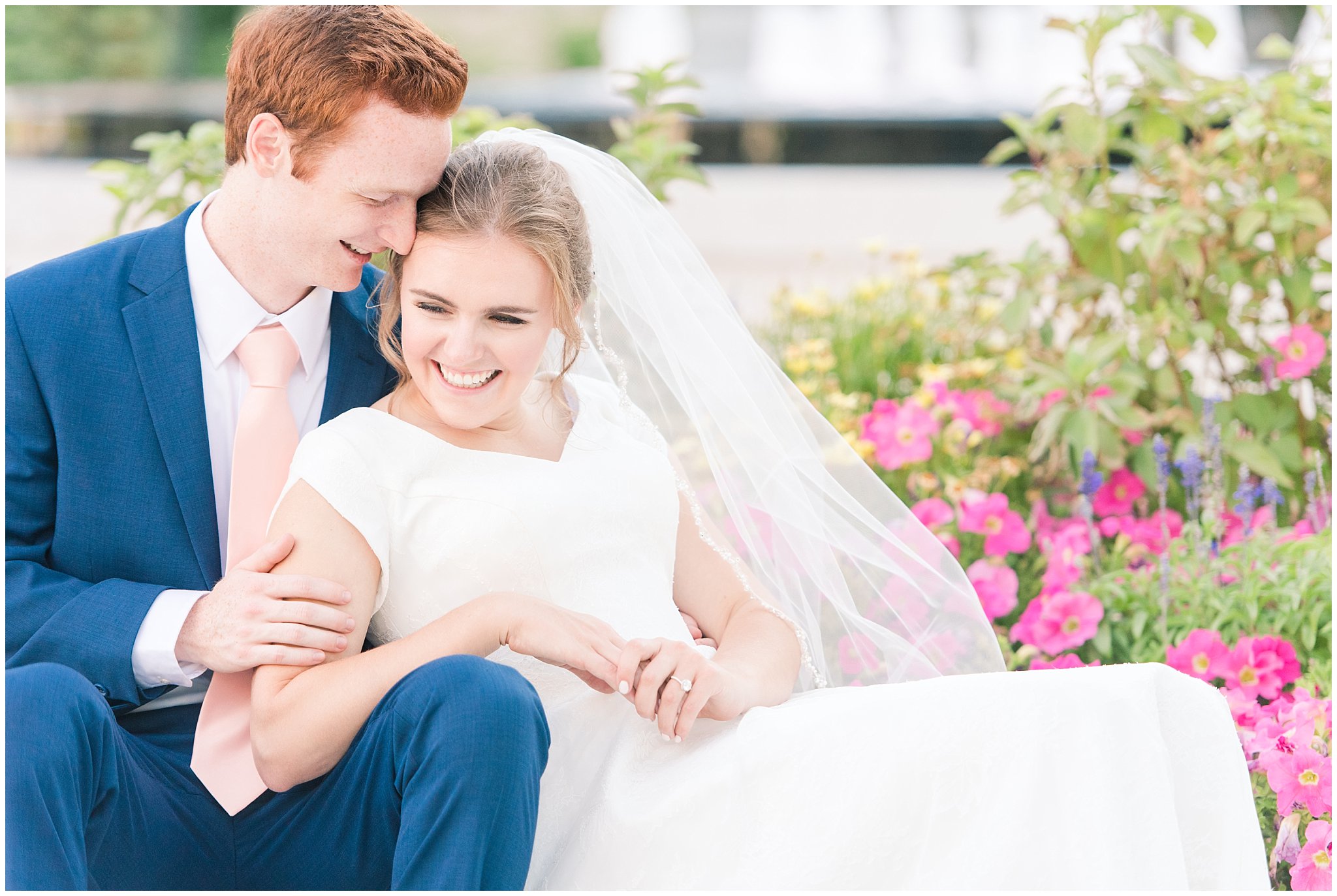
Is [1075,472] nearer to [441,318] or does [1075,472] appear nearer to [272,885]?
[441,318]

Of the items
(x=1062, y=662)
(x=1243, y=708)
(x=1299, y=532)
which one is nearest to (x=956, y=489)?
(x=1062, y=662)

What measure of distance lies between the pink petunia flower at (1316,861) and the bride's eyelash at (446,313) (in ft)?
4.85

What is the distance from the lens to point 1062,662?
109 inches

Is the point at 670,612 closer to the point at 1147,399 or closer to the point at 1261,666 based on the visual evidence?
the point at 1261,666

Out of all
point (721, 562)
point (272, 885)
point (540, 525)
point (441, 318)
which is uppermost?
point (441, 318)

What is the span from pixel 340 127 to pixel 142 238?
1.39 feet

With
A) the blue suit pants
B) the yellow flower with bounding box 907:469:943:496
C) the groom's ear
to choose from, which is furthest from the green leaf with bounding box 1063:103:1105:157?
the blue suit pants

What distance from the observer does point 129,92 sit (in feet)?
35.6

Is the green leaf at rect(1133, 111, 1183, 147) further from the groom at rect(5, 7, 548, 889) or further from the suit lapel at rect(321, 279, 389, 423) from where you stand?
the suit lapel at rect(321, 279, 389, 423)

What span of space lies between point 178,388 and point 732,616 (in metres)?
0.98

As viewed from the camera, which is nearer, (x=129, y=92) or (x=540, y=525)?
(x=540, y=525)

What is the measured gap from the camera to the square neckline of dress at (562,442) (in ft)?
6.82

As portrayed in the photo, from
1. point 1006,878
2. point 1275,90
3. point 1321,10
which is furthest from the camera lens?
point 1321,10

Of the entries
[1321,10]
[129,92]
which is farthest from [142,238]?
[129,92]
